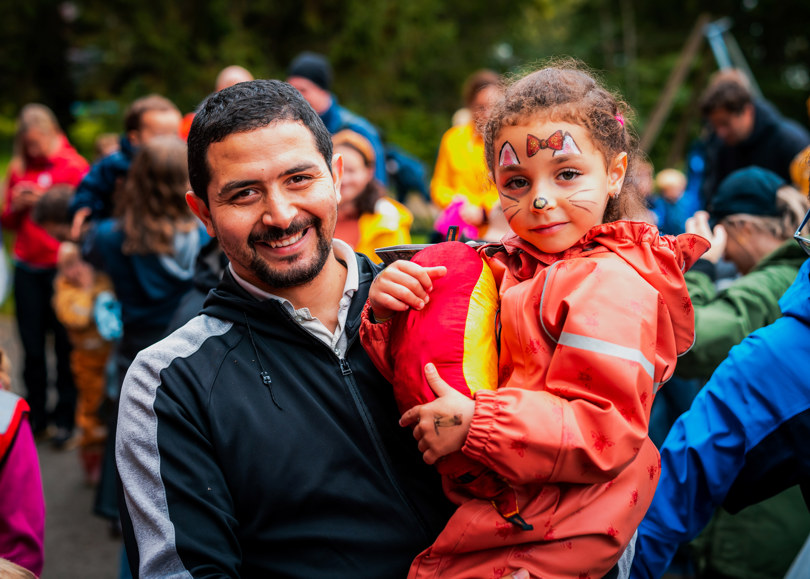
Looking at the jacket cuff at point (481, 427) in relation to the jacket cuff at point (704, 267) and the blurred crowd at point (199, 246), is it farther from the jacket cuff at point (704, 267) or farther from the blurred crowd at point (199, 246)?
the jacket cuff at point (704, 267)

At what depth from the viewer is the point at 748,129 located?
5145 millimetres

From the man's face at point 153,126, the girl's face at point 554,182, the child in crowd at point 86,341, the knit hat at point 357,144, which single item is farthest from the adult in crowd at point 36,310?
→ the girl's face at point 554,182

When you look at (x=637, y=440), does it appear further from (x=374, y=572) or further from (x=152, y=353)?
(x=152, y=353)

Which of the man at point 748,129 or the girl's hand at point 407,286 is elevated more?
the man at point 748,129

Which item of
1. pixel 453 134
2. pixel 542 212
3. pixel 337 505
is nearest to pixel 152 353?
pixel 337 505

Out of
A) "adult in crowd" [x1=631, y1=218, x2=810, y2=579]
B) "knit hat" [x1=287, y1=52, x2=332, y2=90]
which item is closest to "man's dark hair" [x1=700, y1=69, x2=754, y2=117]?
"knit hat" [x1=287, y1=52, x2=332, y2=90]

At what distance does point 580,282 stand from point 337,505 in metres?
0.81

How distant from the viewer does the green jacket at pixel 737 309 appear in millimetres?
2633

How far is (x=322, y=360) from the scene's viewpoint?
1.85 metres

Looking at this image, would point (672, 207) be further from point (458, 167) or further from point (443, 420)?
point (443, 420)

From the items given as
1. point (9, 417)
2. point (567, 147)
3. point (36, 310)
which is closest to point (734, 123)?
point (567, 147)

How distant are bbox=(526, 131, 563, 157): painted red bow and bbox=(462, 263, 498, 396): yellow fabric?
339mm

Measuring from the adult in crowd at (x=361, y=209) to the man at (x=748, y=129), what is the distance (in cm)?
270

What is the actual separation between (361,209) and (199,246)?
99 cm
